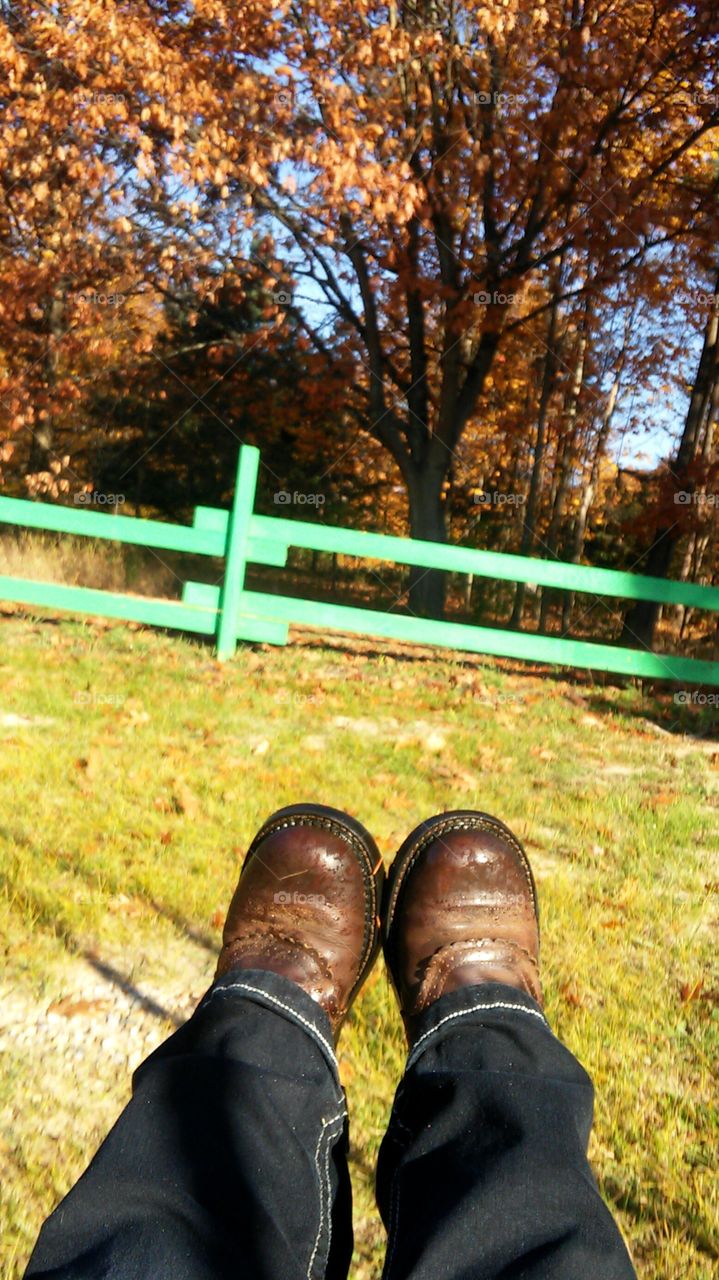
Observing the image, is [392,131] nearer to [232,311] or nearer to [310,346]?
[310,346]

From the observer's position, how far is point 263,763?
11.9 feet

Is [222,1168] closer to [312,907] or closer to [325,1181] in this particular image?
[325,1181]

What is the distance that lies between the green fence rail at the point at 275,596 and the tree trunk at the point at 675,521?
17.2 feet

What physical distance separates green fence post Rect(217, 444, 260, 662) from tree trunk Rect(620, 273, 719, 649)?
6457 mm

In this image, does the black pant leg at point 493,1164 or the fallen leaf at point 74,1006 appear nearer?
the black pant leg at point 493,1164

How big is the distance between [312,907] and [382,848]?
118cm

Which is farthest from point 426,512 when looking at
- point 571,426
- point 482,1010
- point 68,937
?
point 482,1010

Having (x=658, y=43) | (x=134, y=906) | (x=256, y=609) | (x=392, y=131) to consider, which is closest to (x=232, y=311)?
(x=392, y=131)

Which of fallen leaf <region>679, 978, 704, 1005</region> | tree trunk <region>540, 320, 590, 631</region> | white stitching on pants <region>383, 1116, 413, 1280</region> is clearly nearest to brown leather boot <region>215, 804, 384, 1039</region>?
white stitching on pants <region>383, 1116, 413, 1280</region>

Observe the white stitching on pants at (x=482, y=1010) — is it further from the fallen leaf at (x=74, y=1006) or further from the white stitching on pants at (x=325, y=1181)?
the fallen leaf at (x=74, y=1006)

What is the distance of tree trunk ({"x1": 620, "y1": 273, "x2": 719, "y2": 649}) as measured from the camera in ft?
36.3

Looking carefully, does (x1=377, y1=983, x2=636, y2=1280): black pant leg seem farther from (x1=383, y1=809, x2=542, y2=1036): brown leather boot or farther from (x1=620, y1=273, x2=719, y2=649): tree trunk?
(x1=620, y1=273, x2=719, y2=649): tree trunk

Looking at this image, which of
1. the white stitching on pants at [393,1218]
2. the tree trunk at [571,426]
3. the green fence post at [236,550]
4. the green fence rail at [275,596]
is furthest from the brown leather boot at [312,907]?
the tree trunk at [571,426]

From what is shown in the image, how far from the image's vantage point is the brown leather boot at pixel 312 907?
1.59 meters
